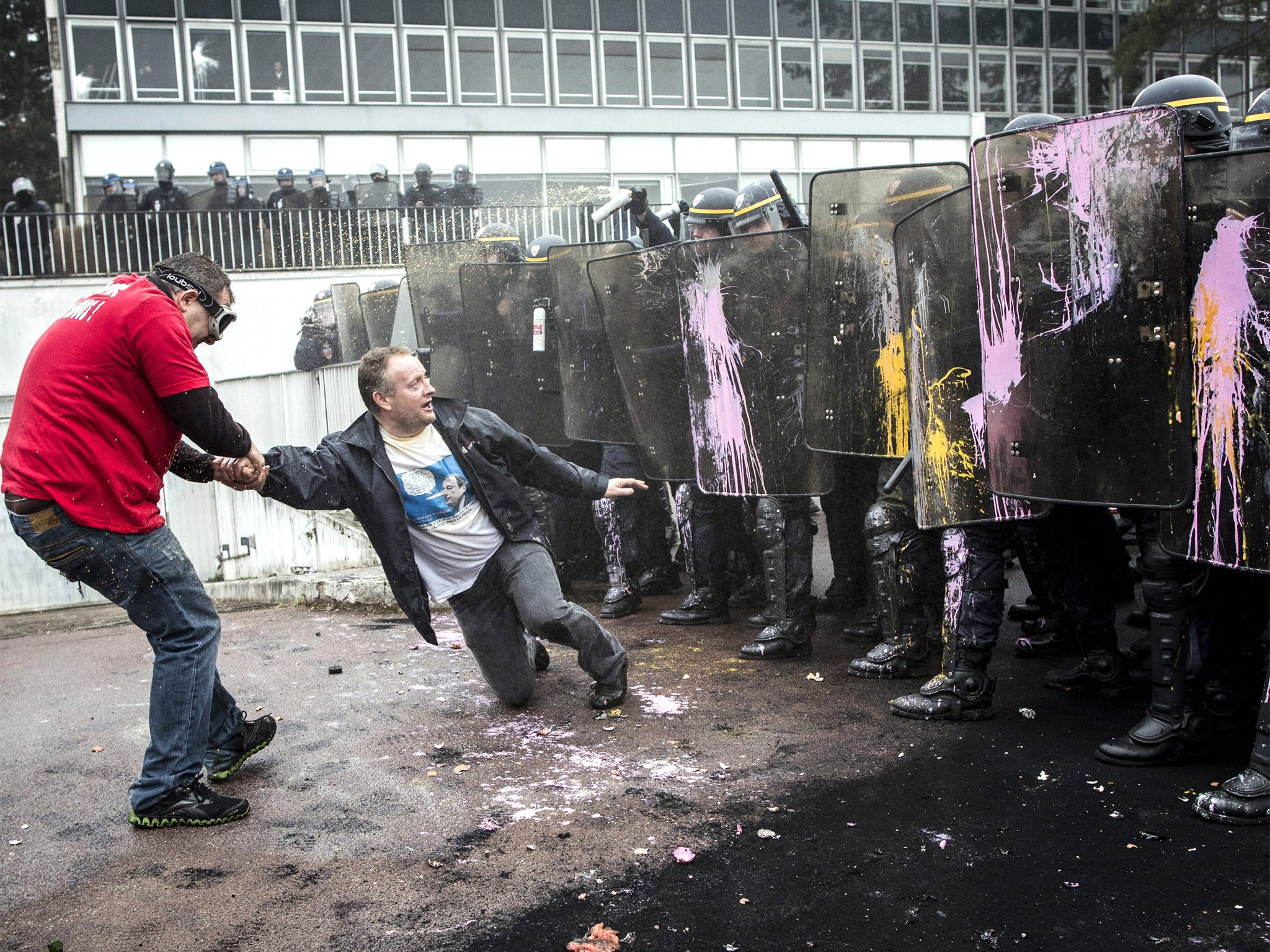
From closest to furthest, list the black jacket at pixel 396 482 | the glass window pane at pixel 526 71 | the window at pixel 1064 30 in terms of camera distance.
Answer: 1. the black jacket at pixel 396 482
2. the glass window pane at pixel 526 71
3. the window at pixel 1064 30

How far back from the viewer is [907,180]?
13.5ft

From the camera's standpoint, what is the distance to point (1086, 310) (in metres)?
3.26

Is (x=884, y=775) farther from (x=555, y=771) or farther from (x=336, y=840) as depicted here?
(x=336, y=840)

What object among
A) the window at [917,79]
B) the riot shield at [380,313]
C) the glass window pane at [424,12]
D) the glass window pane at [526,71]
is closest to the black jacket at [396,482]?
the riot shield at [380,313]

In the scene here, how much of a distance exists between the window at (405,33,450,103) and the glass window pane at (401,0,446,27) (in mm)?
266

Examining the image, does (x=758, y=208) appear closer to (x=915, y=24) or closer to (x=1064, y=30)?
(x=915, y=24)

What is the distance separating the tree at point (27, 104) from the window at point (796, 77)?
19.8 m

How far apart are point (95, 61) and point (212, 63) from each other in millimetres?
2132

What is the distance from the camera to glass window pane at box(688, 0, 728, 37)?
2553cm

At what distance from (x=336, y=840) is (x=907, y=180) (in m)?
2.91

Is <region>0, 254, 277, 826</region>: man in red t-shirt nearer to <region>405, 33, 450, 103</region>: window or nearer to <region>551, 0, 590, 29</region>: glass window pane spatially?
<region>405, 33, 450, 103</region>: window

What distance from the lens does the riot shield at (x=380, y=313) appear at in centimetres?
953

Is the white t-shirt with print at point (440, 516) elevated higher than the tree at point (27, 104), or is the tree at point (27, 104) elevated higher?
the tree at point (27, 104)

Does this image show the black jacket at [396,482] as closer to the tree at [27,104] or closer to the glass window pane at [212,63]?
the glass window pane at [212,63]
